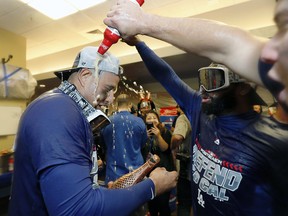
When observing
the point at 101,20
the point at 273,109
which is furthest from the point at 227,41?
the point at 101,20

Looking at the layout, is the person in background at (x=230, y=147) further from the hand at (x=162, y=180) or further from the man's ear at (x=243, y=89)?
the hand at (x=162, y=180)

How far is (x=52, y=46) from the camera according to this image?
444 centimetres

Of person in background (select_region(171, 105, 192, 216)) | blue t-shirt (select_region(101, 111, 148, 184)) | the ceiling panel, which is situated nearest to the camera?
blue t-shirt (select_region(101, 111, 148, 184))

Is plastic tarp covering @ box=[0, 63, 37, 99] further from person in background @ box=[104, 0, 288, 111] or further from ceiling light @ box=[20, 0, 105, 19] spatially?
person in background @ box=[104, 0, 288, 111]

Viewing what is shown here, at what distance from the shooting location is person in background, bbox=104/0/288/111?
0.42 meters

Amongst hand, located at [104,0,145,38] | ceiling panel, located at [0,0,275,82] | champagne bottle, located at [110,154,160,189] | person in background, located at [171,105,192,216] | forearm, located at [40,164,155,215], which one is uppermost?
ceiling panel, located at [0,0,275,82]

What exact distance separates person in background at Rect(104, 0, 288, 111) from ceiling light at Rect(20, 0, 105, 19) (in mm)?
2400

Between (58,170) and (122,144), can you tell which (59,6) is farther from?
(58,170)

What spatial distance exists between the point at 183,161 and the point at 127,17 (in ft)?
7.71

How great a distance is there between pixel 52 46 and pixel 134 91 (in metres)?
2.45

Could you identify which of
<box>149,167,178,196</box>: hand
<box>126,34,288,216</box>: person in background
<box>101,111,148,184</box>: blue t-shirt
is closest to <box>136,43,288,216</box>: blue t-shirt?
<box>126,34,288,216</box>: person in background

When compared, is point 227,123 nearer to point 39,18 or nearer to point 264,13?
point 264,13

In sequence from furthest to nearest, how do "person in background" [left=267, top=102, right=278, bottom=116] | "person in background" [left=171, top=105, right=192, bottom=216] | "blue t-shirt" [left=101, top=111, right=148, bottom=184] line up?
1. "person in background" [left=171, top=105, right=192, bottom=216]
2. "blue t-shirt" [left=101, top=111, right=148, bottom=184]
3. "person in background" [left=267, top=102, right=278, bottom=116]

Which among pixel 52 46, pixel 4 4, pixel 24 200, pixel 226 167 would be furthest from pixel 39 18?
pixel 226 167
